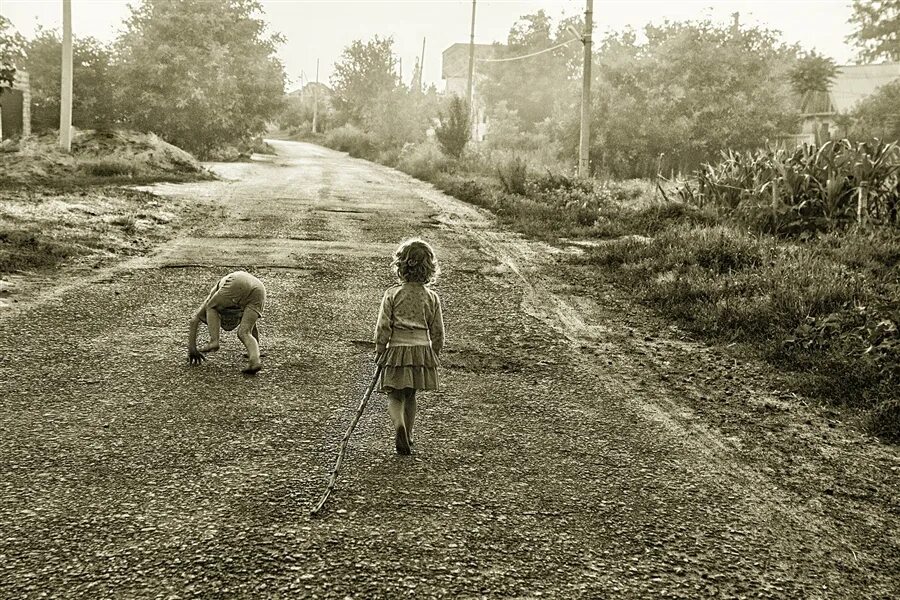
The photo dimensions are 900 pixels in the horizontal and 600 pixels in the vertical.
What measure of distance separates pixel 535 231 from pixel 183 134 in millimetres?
21625

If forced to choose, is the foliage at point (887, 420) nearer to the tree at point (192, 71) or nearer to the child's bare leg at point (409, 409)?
the child's bare leg at point (409, 409)

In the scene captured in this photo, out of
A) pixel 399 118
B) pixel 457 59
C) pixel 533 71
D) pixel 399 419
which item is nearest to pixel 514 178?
pixel 399 419

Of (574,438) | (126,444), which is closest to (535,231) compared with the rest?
(574,438)

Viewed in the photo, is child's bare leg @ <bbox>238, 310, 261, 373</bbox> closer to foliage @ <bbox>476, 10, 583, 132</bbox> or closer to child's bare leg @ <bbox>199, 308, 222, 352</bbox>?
child's bare leg @ <bbox>199, 308, 222, 352</bbox>

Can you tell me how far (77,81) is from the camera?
1044 inches

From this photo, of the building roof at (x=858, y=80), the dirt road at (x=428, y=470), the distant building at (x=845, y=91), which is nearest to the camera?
the dirt road at (x=428, y=470)

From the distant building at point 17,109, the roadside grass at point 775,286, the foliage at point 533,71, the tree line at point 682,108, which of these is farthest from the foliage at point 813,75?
the distant building at point 17,109

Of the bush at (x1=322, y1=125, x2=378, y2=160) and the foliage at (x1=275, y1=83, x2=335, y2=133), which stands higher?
the foliage at (x1=275, y1=83, x2=335, y2=133)

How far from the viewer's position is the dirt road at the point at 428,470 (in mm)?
2656

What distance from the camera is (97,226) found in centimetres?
997

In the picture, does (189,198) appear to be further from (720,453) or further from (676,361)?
(720,453)

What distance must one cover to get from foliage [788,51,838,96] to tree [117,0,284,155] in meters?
28.9

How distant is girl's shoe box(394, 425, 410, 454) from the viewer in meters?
3.63

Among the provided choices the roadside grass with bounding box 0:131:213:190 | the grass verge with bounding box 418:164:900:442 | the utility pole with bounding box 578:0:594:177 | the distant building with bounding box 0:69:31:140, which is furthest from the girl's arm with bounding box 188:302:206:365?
the distant building with bounding box 0:69:31:140
